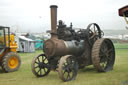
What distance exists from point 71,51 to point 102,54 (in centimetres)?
155

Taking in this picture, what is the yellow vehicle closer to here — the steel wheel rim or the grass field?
the steel wheel rim

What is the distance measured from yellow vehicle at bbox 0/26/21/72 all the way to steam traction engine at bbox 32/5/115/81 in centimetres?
162

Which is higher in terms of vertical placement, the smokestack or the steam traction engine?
the smokestack

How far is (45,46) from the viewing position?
21.0 ft

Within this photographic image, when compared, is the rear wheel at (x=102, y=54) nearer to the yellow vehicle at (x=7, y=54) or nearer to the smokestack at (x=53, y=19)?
the smokestack at (x=53, y=19)

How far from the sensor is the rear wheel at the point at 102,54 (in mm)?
6789

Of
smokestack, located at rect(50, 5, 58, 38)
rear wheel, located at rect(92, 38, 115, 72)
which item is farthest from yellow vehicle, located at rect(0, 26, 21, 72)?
rear wheel, located at rect(92, 38, 115, 72)

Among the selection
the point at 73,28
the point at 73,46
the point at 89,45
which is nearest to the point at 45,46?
the point at 73,46

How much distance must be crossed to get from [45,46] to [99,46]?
2103 millimetres

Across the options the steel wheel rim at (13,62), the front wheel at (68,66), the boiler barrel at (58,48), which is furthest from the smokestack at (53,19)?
the steel wheel rim at (13,62)

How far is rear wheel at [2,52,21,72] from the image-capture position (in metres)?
7.63

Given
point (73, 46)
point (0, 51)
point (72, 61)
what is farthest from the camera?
point (0, 51)

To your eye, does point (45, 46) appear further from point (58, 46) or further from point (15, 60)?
point (15, 60)

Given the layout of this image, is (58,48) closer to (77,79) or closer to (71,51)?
(71,51)
